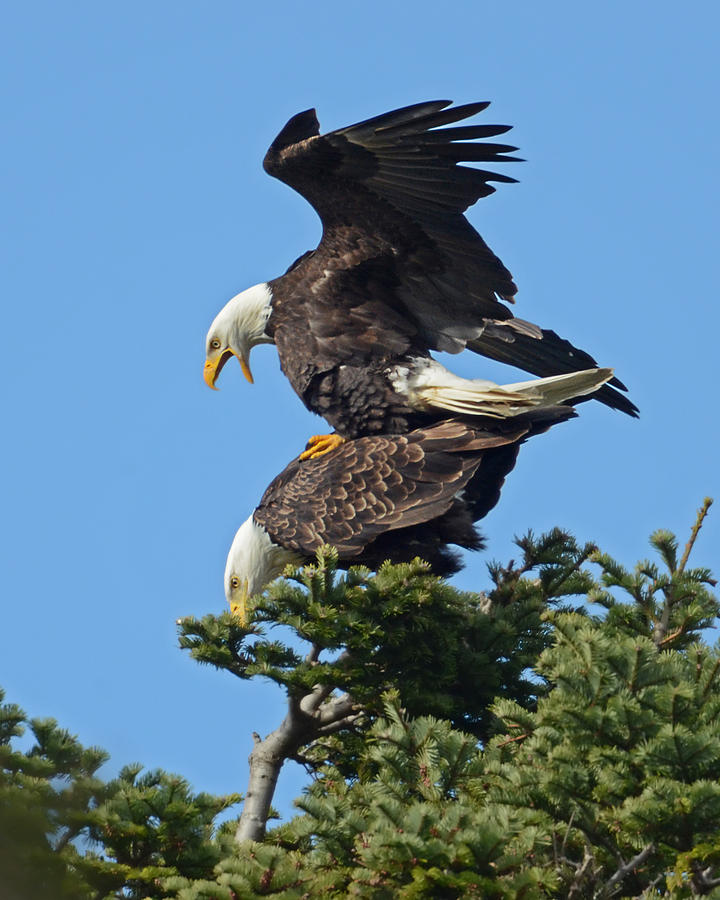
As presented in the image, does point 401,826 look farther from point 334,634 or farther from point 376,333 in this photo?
point 376,333

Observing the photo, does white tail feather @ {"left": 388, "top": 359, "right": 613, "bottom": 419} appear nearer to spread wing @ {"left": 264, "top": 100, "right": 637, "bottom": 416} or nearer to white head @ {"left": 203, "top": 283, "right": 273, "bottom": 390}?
spread wing @ {"left": 264, "top": 100, "right": 637, "bottom": 416}

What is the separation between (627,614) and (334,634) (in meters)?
1.37

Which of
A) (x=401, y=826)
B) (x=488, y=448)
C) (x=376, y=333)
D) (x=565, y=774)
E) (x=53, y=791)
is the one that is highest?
(x=376, y=333)

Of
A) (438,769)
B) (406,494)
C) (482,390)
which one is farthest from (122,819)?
(482,390)

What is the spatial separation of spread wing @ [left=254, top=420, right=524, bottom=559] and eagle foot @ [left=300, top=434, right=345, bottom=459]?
224 millimetres

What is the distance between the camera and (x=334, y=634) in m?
6.00

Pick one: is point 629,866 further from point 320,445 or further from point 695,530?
point 320,445

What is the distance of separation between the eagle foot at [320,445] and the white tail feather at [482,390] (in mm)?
545

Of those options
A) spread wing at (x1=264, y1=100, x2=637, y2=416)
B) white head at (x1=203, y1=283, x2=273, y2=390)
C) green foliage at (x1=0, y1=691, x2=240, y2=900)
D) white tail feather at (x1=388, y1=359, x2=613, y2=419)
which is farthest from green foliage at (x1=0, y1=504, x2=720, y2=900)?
white head at (x1=203, y1=283, x2=273, y2=390)

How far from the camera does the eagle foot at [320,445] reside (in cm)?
776

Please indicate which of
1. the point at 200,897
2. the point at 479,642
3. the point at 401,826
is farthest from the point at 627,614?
the point at 200,897

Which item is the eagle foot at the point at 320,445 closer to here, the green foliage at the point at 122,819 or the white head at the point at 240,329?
the white head at the point at 240,329

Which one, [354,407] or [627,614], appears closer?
[627,614]

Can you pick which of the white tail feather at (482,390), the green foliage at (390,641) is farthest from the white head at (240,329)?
the green foliage at (390,641)
